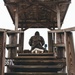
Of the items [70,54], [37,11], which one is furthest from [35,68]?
[37,11]

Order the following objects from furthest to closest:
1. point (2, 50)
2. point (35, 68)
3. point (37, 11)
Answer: point (37, 11) < point (35, 68) < point (2, 50)

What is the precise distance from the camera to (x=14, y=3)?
895cm

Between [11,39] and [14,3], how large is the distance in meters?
1.94

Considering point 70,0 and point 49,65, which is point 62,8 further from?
point 49,65

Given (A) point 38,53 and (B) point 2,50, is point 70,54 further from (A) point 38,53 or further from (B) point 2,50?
(A) point 38,53

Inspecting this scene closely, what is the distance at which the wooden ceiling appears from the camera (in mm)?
8961

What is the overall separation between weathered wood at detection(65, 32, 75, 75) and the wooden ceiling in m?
3.96

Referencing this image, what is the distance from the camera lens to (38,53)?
8.37 metres

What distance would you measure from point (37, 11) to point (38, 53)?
8.93 feet

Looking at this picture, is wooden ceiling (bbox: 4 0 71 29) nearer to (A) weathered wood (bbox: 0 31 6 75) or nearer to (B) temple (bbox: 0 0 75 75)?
(B) temple (bbox: 0 0 75 75)

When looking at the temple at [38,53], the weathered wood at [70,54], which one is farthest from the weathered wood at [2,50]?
the weathered wood at [70,54]

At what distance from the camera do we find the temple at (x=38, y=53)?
4.99 meters

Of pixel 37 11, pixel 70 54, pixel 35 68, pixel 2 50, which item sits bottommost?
pixel 35 68

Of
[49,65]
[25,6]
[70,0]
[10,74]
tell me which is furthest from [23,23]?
[10,74]
